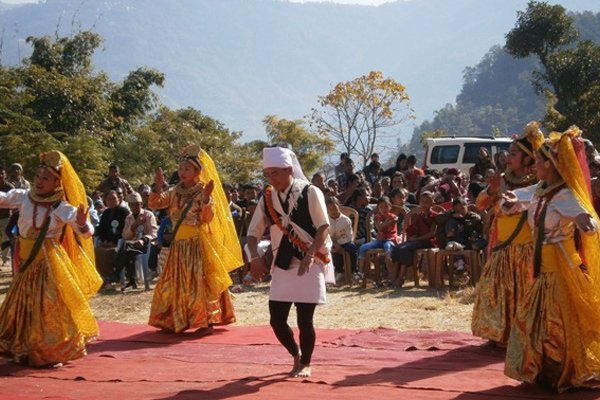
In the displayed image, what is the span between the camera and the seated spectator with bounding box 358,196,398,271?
13047mm

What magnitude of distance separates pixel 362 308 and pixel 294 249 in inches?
172

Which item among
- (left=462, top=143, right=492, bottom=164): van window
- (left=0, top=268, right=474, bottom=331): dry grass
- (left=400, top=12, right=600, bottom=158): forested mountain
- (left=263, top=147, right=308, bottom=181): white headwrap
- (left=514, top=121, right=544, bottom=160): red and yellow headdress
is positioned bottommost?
(left=0, top=268, right=474, bottom=331): dry grass

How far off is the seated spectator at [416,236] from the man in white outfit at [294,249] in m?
5.49

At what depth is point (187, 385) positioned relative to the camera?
23.1ft

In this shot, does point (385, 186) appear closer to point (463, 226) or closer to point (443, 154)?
point (463, 226)

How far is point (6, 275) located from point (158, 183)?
25.4 feet

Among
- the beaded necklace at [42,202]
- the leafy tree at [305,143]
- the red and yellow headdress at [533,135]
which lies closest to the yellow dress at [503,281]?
the red and yellow headdress at [533,135]

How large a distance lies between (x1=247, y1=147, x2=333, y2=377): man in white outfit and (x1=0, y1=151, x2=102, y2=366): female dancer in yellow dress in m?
1.81

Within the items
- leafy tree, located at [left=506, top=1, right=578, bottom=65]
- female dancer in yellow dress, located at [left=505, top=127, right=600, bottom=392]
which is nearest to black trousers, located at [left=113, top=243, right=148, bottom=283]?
female dancer in yellow dress, located at [left=505, top=127, right=600, bottom=392]

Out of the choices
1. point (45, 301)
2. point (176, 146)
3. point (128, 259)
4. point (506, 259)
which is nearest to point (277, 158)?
point (506, 259)

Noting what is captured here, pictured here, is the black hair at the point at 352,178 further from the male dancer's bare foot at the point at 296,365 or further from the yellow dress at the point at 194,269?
the male dancer's bare foot at the point at 296,365

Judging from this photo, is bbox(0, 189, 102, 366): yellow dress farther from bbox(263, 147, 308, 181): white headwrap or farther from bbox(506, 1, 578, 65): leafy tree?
bbox(506, 1, 578, 65): leafy tree

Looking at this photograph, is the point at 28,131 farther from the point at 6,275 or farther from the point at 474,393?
the point at 474,393

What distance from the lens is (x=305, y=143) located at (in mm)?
46938
